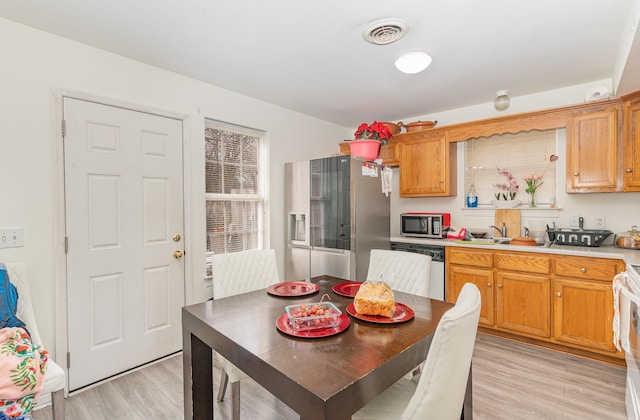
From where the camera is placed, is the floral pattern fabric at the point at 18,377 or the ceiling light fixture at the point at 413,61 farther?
the ceiling light fixture at the point at 413,61

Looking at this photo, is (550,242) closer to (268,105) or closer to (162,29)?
(268,105)

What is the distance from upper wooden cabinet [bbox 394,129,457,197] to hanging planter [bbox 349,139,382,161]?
82 cm

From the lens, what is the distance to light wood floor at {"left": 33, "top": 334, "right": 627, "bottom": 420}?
1.94 meters

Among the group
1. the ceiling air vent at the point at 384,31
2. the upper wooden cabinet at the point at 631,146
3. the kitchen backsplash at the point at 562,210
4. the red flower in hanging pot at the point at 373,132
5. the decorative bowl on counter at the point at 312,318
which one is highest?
the ceiling air vent at the point at 384,31

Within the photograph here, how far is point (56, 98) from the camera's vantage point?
82.4 inches

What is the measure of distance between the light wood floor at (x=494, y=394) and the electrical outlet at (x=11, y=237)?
3.49ft

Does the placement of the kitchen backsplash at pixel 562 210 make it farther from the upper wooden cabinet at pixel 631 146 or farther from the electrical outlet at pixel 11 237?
the electrical outlet at pixel 11 237

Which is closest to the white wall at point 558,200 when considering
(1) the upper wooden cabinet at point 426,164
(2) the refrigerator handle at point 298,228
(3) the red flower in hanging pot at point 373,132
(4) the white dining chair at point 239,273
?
(1) the upper wooden cabinet at point 426,164

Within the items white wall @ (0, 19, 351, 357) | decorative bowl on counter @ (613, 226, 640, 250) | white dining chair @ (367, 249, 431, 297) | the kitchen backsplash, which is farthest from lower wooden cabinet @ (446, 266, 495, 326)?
white wall @ (0, 19, 351, 357)

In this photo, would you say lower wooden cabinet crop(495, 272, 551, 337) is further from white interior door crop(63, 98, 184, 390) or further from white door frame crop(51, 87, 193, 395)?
white door frame crop(51, 87, 193, 395)

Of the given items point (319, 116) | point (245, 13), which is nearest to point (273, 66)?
point (245, 13)

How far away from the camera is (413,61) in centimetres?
216

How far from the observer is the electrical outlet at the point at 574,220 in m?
3.00

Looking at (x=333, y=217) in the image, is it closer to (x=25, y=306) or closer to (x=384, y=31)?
(x=384, y=31)
